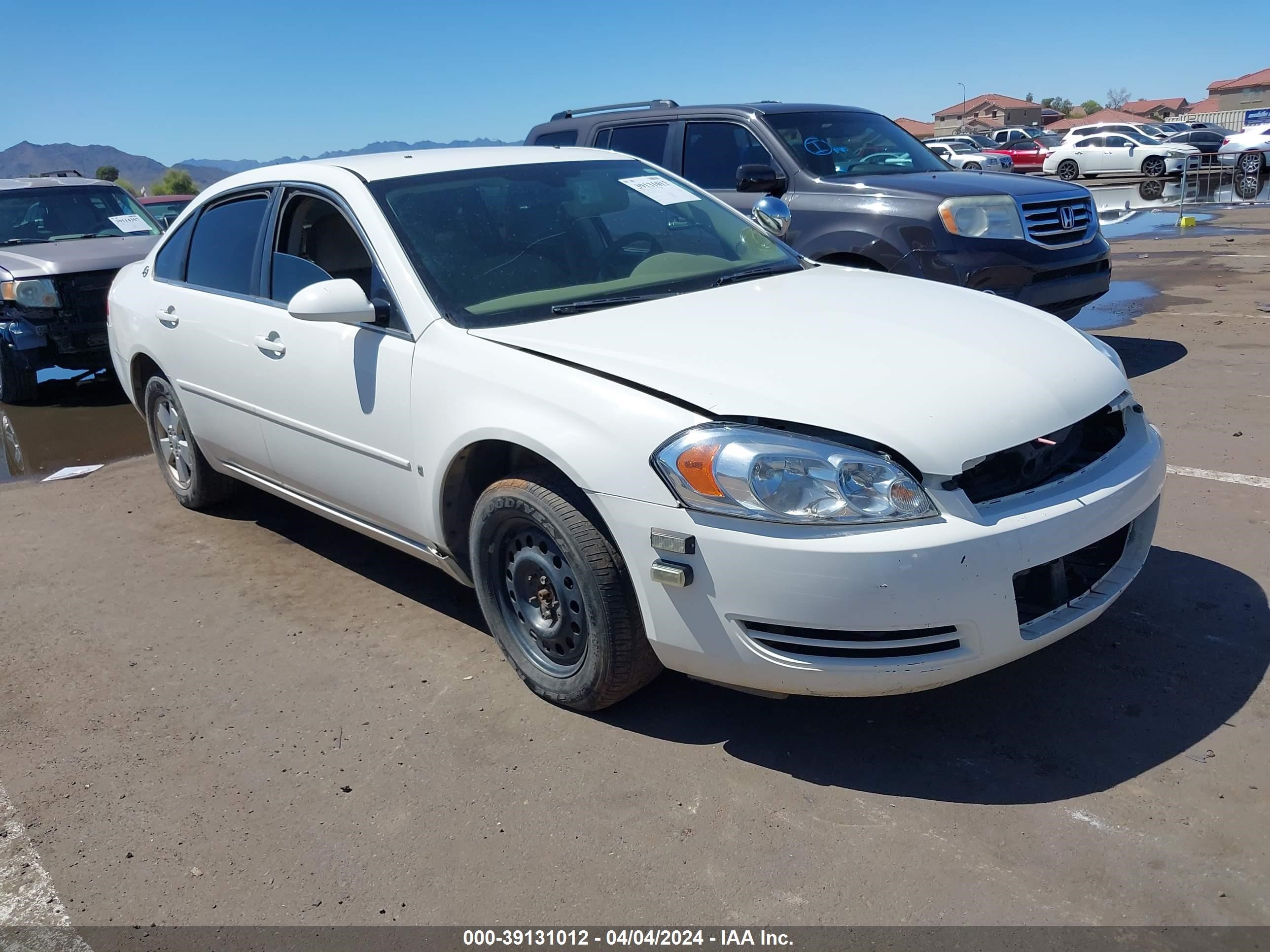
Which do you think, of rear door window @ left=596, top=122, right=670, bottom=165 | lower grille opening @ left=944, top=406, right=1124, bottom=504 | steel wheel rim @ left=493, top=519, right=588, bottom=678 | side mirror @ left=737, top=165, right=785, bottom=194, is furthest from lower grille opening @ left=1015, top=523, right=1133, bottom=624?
rear door window @ left=596, top=122, right=670, bottom=165

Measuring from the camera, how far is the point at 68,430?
796 centimetres

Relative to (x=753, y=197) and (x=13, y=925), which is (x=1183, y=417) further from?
(x=13, y=925)

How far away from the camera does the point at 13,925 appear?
269cm

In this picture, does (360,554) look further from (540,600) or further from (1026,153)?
(1026,153)

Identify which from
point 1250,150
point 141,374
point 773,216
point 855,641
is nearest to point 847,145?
point 773,216

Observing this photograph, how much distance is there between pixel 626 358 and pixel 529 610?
0.90 meters

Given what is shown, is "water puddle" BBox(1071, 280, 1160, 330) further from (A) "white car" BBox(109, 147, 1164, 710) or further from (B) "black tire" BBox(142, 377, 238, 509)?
(B) "black tire" BBox(142, 377, 238, 509)

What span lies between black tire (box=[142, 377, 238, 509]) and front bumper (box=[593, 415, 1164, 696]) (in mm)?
3108

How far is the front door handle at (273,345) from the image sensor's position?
4.22 meters

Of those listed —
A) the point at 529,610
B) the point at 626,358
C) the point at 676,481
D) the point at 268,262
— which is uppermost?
the point at 268,262

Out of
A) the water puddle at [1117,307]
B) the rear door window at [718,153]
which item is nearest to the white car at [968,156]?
the water puddle at [1117,307]

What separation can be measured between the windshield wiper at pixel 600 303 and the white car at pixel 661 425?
0.01 metres

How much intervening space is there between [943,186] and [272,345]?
15.2 feet
